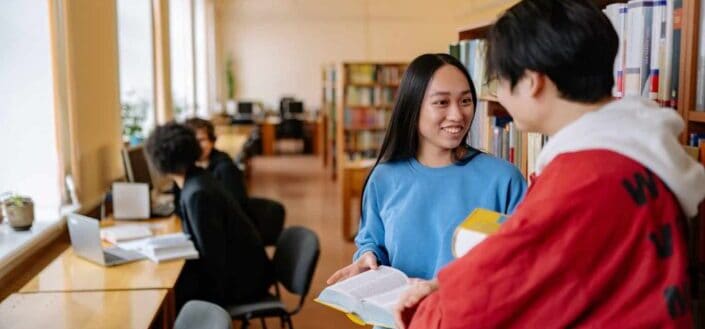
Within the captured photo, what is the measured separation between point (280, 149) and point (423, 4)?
4.17m

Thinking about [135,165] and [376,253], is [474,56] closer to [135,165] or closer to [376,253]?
[376,253]

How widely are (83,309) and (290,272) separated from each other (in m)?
1.10

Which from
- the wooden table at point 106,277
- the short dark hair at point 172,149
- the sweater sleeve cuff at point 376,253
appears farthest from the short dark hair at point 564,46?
the short dark hair at point 172,149

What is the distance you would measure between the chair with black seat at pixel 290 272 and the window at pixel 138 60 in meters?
2.97

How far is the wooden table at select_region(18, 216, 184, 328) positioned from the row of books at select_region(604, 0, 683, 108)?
191 cm

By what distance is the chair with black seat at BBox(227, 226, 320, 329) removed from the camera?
326cm

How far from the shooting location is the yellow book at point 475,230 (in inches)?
49.2

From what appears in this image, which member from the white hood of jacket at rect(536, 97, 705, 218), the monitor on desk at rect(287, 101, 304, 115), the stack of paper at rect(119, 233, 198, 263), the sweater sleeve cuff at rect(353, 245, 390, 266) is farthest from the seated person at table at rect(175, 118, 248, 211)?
the monitor on desk at rect(287, 101, 304, 115)

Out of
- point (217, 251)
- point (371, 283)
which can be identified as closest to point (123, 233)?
point (217, 251)

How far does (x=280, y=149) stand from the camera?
1466cm

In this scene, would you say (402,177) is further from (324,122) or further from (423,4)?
(423,4)

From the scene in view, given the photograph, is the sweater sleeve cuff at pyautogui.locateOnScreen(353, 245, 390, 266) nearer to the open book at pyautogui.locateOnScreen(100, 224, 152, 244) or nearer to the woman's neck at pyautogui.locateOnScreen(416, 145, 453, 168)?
the woman's neck at pyautogui.locateOnScreen(416, 145, 453, 168)

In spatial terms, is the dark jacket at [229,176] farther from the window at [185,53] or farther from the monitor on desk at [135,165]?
the window at [185,53]

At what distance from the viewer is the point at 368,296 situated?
1.52m
